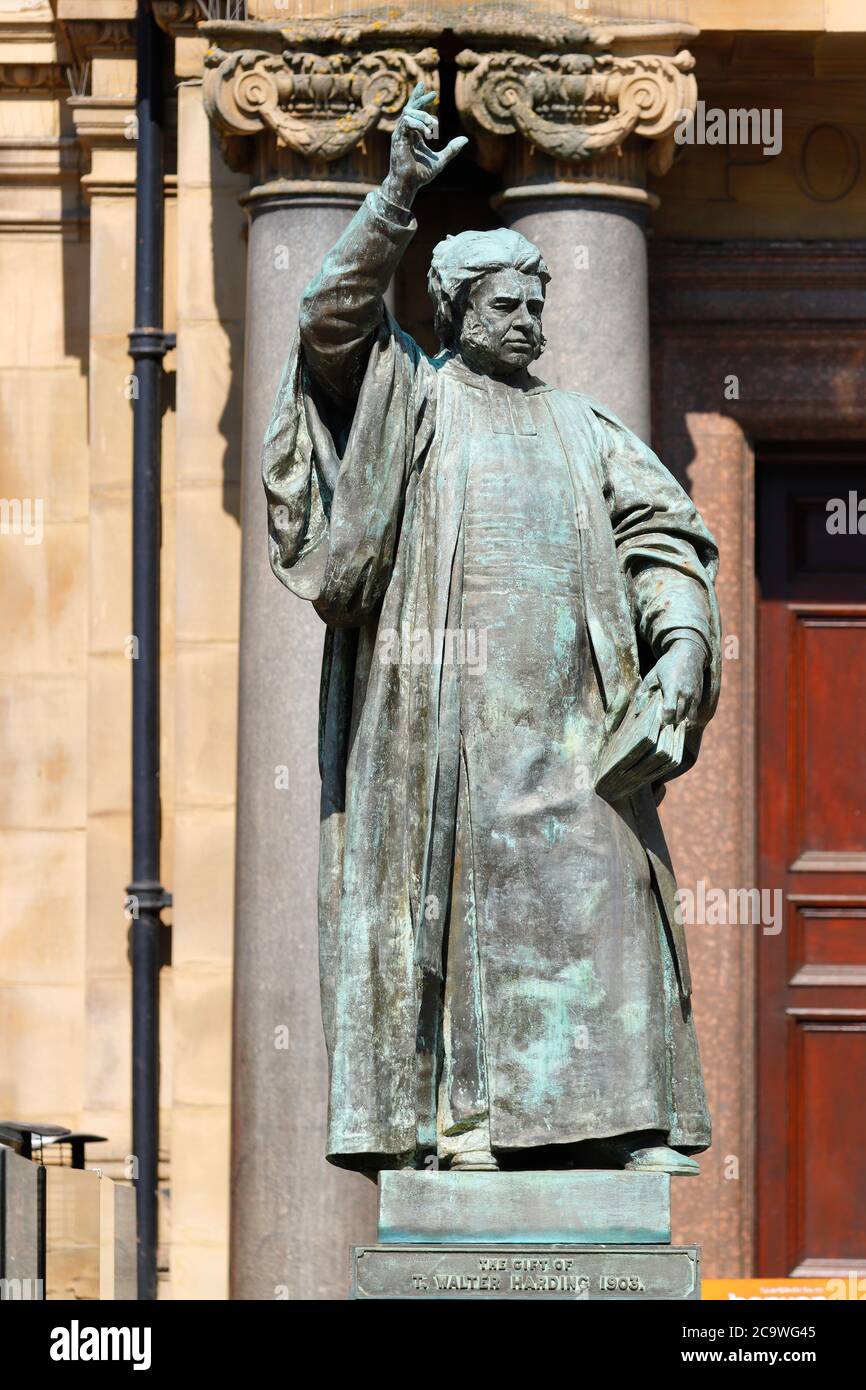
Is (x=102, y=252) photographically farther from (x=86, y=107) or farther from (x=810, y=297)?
(x=810, y=297)

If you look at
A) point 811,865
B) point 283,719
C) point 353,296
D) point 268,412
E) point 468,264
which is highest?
point 268,412

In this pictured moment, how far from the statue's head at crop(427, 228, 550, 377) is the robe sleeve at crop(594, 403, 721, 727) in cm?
33

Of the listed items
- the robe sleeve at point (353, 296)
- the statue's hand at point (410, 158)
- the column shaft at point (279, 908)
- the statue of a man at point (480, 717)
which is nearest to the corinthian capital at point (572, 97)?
the column shaft at point (279, 908)

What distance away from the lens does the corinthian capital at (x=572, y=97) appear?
503 inches

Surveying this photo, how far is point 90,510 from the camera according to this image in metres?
14.2

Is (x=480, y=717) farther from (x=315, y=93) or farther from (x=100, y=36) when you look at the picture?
(x=100, y=36)

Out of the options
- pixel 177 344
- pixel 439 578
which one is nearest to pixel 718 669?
pixel 439 578

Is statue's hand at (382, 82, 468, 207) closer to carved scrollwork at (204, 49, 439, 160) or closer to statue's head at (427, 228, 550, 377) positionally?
statue's head at (427, 228, 550, 377)

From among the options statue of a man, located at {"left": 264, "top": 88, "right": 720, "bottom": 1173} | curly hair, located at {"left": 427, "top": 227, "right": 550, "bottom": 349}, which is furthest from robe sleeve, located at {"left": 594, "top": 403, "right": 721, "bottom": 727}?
curly hair, located at {"left": 427, "top": 227, "right": 550, "bottom": 349}

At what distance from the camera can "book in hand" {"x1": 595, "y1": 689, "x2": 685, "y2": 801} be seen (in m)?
8.02

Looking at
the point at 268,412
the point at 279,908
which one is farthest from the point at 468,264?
the point at 279,908

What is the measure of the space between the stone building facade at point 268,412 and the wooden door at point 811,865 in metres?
0.04

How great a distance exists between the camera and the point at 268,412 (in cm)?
1282

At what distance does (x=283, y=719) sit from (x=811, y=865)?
2.72 meters
